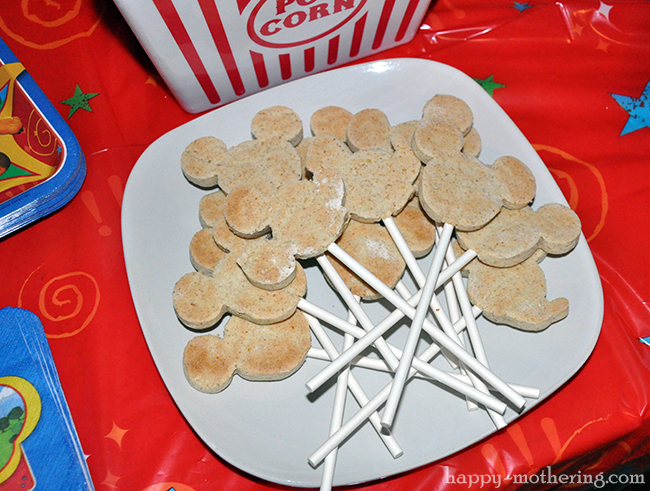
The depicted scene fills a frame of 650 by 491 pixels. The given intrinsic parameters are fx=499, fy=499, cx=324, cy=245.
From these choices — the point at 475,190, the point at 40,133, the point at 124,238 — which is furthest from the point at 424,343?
the point at 40,133

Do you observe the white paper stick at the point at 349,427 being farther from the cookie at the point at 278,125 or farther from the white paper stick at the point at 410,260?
the cookie at the point at 278,125

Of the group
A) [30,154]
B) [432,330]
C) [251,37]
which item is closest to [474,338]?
[432,330]

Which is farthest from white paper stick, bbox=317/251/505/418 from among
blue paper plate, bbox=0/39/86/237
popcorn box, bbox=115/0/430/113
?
blue paper plate, bbox=0/39/86/237

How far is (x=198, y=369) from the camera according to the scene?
2.31ft

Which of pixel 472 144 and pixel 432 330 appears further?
pixel 472 144

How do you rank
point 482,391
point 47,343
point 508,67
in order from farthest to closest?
1. point 508,67
2. point 47,343
3. point 482,391

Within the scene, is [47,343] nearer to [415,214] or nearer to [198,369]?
[198,369]

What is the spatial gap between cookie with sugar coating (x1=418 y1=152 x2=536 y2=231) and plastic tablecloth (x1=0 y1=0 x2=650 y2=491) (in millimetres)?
204

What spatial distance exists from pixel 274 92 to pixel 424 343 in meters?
0.50

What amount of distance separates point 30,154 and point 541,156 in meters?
0.92

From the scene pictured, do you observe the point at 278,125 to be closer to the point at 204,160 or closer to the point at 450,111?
the point at 204,160

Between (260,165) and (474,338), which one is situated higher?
(260,165)

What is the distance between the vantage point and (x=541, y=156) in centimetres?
94

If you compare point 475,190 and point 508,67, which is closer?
point 475,190
